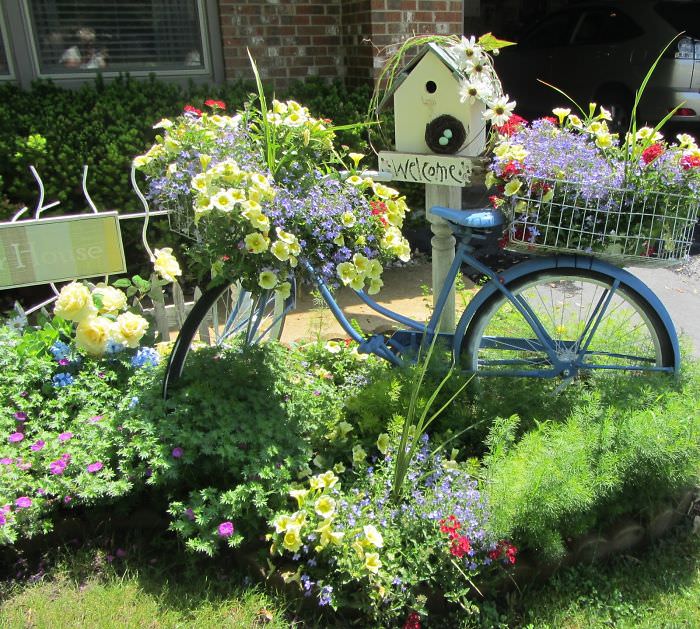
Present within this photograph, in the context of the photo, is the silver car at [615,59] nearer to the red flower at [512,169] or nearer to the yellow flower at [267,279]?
the red flower at [512,169]

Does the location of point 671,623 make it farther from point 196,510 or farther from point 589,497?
point 196,510

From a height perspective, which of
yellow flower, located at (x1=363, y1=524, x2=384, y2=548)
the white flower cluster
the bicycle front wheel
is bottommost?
yellow flower, located at (x1=363, y1=524, x2=384, y2=548)

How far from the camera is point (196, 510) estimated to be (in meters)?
2.20

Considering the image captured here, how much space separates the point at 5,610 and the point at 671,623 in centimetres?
214

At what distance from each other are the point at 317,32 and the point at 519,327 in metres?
3.78

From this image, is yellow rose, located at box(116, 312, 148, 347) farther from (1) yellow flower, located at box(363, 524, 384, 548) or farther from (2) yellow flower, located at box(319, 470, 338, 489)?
(1) yellow flower, located at box(363, 524, 384, 548)

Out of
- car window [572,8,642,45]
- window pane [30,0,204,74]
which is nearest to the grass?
window pane [30,0,204,74]

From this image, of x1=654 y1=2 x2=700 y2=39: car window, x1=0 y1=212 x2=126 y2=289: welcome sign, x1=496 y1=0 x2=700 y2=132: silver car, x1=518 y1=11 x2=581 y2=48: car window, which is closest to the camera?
x1=0 y1=212 x2=126 y2=289: welcome sign

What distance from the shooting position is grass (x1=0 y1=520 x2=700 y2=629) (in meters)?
2.14

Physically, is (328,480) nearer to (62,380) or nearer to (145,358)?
(145,358)

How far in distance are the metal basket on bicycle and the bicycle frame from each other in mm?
102

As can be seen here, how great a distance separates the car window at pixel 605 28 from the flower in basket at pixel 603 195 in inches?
260

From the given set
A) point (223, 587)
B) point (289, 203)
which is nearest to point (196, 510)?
point (223, 587)

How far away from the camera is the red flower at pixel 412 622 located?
6.73 feet
